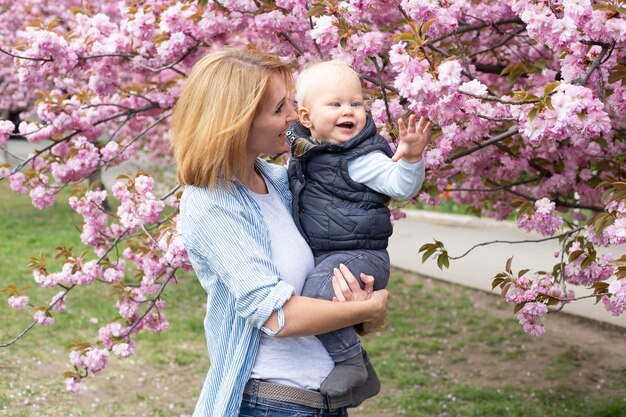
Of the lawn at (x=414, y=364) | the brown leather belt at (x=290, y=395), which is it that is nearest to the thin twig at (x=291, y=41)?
the brown leather belt at (x=290, y=395)

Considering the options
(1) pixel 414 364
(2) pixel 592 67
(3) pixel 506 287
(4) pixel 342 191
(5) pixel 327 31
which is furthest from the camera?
(1) pixel 414 364

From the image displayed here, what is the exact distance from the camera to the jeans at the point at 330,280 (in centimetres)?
219

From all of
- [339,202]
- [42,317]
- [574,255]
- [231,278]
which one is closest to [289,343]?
[231,278]

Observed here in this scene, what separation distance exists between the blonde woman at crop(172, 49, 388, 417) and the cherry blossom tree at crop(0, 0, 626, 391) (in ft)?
1.76

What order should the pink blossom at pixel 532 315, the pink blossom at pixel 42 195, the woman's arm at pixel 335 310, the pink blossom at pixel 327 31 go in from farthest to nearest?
the pink blossom at pixel 42 195 → the pink blossom at pixel 532 315 → the pink blossom at pixel 327 31 → the woman's arm at pixel 335 310

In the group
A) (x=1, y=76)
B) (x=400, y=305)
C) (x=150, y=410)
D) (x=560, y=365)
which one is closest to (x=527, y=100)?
(x=150, y=410)

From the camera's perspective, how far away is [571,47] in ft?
9.42

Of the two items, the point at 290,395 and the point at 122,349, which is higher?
the point at 290,395

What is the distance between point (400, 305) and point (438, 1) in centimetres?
558

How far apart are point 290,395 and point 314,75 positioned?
33.0 inches

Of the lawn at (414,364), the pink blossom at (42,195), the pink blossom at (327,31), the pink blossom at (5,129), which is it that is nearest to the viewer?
the pink blossom at (327,31)

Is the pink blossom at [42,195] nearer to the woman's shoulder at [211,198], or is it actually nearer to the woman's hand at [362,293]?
the woman's shoulder at [211,198]

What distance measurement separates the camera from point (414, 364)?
22.0ft

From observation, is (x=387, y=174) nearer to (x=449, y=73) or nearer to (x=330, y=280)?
(x=330, y=280)
